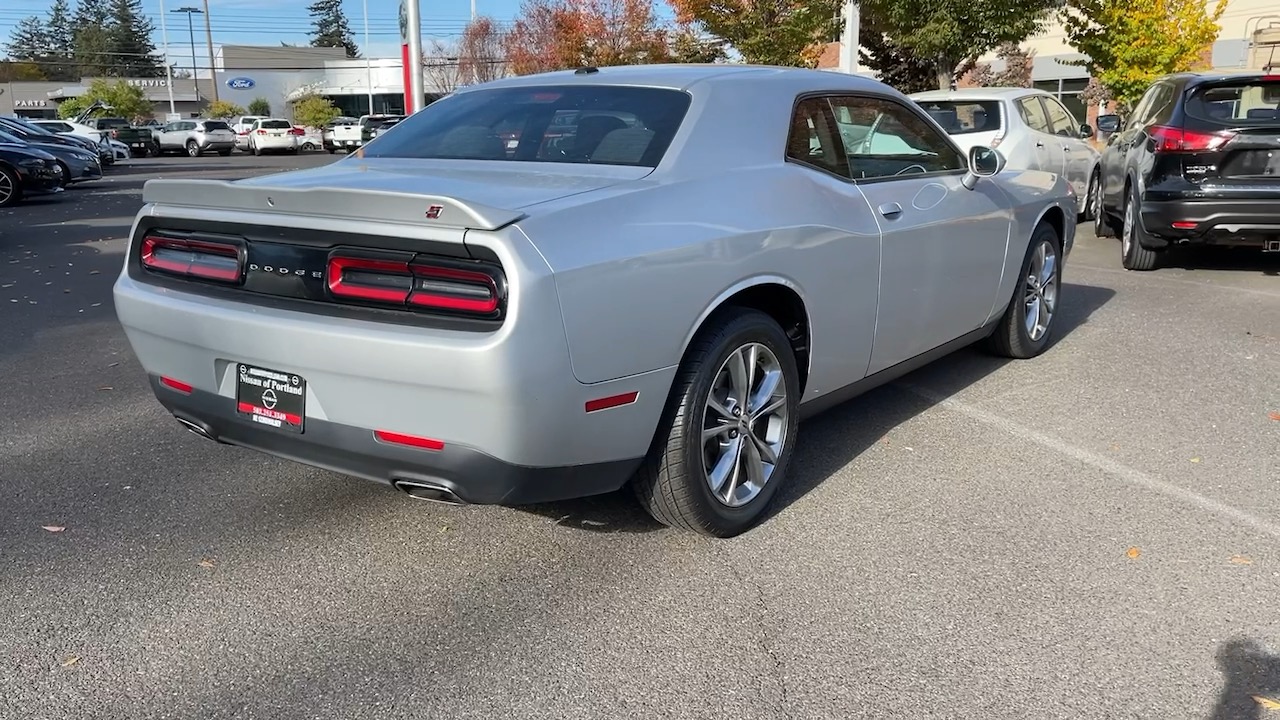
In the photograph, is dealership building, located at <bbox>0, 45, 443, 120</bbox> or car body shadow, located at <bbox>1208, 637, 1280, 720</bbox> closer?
car body shadow, located at <bbox>1208, 637, 1280, 720</bbox>

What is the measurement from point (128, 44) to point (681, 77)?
386 feet

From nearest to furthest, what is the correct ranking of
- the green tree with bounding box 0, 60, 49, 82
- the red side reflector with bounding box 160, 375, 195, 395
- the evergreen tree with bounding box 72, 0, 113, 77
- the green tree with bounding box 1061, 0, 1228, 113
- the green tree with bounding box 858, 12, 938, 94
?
the red side reflector with bounding box 160, 375, 195, 395 < the green tree with bounding box 1061, 0, 1228, 113 < the green tree with bounding box 858, 12, 938, 94 < the green tree with bounding box 0, 60, 49, 82 < the evergreen tree with bounding box 72, 0, 113, 77

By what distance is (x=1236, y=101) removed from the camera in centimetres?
866

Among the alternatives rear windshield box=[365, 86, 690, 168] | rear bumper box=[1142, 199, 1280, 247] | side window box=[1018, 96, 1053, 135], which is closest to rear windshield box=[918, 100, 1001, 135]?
side window box=[1018, 96, 1053, 135]

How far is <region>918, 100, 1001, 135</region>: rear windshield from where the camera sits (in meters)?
10.6

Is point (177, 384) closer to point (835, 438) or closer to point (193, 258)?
point (193, 258)

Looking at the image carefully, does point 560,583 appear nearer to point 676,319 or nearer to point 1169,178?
point 676,319

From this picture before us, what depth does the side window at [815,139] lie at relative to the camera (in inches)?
163

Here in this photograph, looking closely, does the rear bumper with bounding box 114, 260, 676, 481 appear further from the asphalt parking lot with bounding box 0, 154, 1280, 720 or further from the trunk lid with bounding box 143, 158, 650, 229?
the asphalt parking lot with bounding box 0, 154, 1280, 720

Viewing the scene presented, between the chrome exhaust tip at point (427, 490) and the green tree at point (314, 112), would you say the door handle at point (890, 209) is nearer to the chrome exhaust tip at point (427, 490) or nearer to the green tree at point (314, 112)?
the chrome exhaust tip at point (427, 490)

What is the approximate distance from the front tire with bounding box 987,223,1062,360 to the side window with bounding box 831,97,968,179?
1055 mm

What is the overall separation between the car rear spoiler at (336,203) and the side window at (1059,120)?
9910 mm

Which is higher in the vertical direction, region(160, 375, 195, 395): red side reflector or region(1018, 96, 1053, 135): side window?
region(1018, 96, 1053, 135): side window

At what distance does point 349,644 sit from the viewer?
306 centimetres
